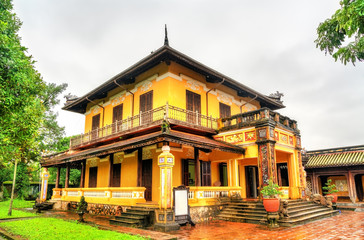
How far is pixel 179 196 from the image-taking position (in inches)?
343

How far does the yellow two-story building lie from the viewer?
10.6 metres

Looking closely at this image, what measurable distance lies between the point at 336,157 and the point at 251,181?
8163 mm

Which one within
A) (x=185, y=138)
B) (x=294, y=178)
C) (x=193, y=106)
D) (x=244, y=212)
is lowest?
(x=244, y=212)

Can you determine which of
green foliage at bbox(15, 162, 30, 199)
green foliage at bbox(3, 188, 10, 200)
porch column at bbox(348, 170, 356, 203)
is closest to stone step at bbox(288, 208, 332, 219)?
porch column at bbox(348, 170, 356, 203)

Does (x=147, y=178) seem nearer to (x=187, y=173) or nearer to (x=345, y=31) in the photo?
(x=187, y=173)

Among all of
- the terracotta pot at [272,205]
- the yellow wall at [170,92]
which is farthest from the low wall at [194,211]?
the yellow wall at [170,92]

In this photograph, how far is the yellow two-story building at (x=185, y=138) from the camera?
10.6 metres

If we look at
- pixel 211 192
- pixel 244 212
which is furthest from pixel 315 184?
pixel 211 192

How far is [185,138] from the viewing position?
372 inches

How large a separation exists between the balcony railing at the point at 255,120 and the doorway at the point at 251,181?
10.6ft

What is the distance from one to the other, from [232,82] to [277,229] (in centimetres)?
791

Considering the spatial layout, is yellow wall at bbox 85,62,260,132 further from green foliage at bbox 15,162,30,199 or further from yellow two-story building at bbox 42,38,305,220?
green foliage at bbox 15,162,30,199

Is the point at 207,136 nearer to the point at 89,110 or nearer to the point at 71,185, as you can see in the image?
the point at 89,110

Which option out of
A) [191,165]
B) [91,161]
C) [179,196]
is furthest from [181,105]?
[91,161]
